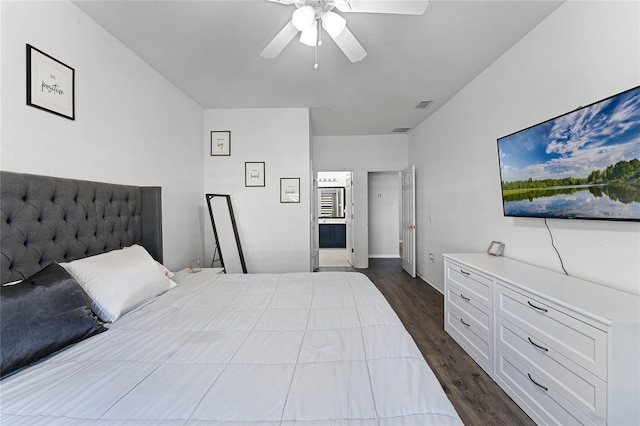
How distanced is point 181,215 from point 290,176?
153 cm

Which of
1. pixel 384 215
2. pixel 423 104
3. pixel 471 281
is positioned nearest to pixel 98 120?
pixel 471 281

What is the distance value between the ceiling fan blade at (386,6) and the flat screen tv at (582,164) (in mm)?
1187

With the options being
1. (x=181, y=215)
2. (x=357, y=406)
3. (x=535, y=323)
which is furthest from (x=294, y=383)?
(x=181, y=215)

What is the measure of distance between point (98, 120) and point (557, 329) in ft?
11.0

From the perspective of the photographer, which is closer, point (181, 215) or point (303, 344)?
point (303, 344)

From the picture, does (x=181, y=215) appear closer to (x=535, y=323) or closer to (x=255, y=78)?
(x=255, y=78)

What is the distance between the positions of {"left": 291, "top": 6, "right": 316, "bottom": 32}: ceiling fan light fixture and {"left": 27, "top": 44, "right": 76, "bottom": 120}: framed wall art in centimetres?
156

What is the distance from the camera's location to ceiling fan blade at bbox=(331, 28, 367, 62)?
171 cm

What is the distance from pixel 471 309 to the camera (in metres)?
2.19

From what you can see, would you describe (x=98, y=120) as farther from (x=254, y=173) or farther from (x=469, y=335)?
(x=469, y=335)

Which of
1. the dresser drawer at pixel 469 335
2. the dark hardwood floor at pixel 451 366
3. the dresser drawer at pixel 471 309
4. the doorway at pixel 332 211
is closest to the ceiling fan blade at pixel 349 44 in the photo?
the dresser drawer at pixel 471 309

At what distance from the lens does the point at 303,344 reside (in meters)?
1.13

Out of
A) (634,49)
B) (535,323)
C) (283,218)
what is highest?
(634,49)

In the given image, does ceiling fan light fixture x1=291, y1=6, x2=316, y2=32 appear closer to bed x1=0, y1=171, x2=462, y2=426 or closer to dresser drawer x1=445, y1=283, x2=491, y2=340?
bed x1=0, y1=171, x2=462, y2=426
